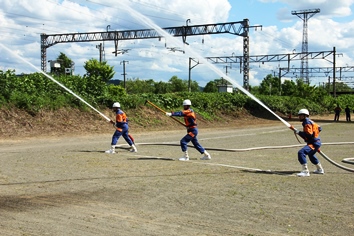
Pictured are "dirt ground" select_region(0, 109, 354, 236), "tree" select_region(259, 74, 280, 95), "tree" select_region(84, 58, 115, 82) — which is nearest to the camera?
"dirt ground" select_region(0, 109, 354, 236)

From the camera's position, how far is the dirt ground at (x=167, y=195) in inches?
295

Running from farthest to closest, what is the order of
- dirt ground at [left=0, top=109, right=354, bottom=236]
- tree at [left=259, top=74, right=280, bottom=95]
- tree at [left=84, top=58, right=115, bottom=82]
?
1. tree at [left=259, top=74, right=280, bottom=95]
2. tree at [left=84, top=58, right=115, bottom=82]
3. dirt ground at [left=0, top=109, right=354, bottom=236]

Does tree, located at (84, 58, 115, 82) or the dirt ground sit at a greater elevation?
tree, located at (84, 58, 115, 82)

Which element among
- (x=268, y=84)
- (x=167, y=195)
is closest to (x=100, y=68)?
(x=167, y=195)

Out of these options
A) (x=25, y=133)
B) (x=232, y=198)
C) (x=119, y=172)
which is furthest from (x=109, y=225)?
(x=25, y=133)

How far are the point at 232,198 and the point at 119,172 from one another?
4.37 metres

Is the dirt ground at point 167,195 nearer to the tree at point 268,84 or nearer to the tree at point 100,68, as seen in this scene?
the tree at point 100,68

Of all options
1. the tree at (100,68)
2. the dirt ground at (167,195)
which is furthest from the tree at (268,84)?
the dirt ground at (167,195)

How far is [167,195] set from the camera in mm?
9977

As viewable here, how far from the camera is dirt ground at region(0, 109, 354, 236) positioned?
7489 millimetres

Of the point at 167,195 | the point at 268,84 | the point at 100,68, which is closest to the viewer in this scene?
the point at 167,195

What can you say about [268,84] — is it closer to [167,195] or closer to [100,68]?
[100,68]

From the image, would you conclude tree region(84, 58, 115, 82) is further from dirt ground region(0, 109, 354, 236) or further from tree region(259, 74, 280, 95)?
tree region(259, 74, 280, 95)

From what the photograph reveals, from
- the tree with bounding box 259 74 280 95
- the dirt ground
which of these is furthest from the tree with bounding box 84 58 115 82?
the tree with bounding box 259 74 280 95
